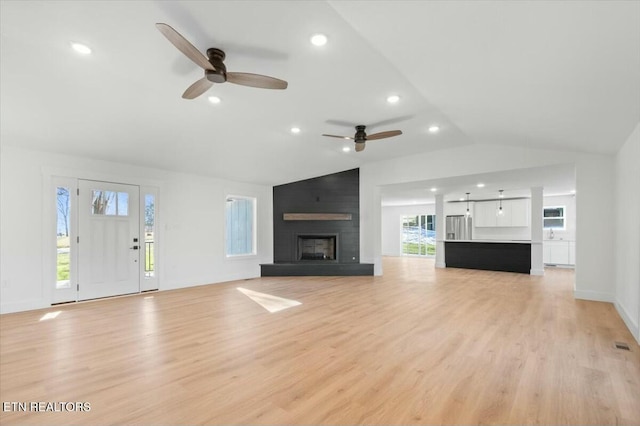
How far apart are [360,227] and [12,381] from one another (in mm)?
6799

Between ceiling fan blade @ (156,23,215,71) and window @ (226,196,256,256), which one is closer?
ceiling fan blade @ (156,23,215,71)

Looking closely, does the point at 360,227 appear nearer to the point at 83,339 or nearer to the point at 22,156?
the point at 83,339

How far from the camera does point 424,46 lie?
2.51 meters

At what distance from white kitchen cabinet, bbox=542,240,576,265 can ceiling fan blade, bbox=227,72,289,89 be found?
33.2 ft

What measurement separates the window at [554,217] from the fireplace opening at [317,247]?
299 inches

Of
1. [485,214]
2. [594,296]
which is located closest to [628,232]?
[594,296]

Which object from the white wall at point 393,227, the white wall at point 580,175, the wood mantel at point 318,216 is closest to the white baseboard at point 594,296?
the white wall at point 580,175

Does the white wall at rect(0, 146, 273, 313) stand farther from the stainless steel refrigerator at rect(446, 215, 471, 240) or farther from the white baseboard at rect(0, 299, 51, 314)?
the stainless steel refrigerator at rect(446, 215, 471, 240)

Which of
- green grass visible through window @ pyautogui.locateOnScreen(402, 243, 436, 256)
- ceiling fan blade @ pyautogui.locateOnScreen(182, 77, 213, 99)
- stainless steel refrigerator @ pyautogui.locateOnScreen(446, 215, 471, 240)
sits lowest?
green grass visible through window @ pyautogui.locateOnScreen(402, 243, 436, 256)

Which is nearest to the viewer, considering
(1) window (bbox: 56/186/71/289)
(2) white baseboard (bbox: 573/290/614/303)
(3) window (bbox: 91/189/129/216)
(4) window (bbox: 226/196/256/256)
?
(2) white baseboard (bbox: 573/290/614/303)

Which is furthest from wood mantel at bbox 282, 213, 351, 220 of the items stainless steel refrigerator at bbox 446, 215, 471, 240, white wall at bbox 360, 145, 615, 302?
stainless steel refrigerator at bbox 446, 215, 471, 240

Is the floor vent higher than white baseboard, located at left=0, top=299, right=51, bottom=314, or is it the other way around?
the floor vent

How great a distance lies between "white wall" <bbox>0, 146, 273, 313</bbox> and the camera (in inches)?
184

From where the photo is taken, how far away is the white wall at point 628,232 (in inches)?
137
